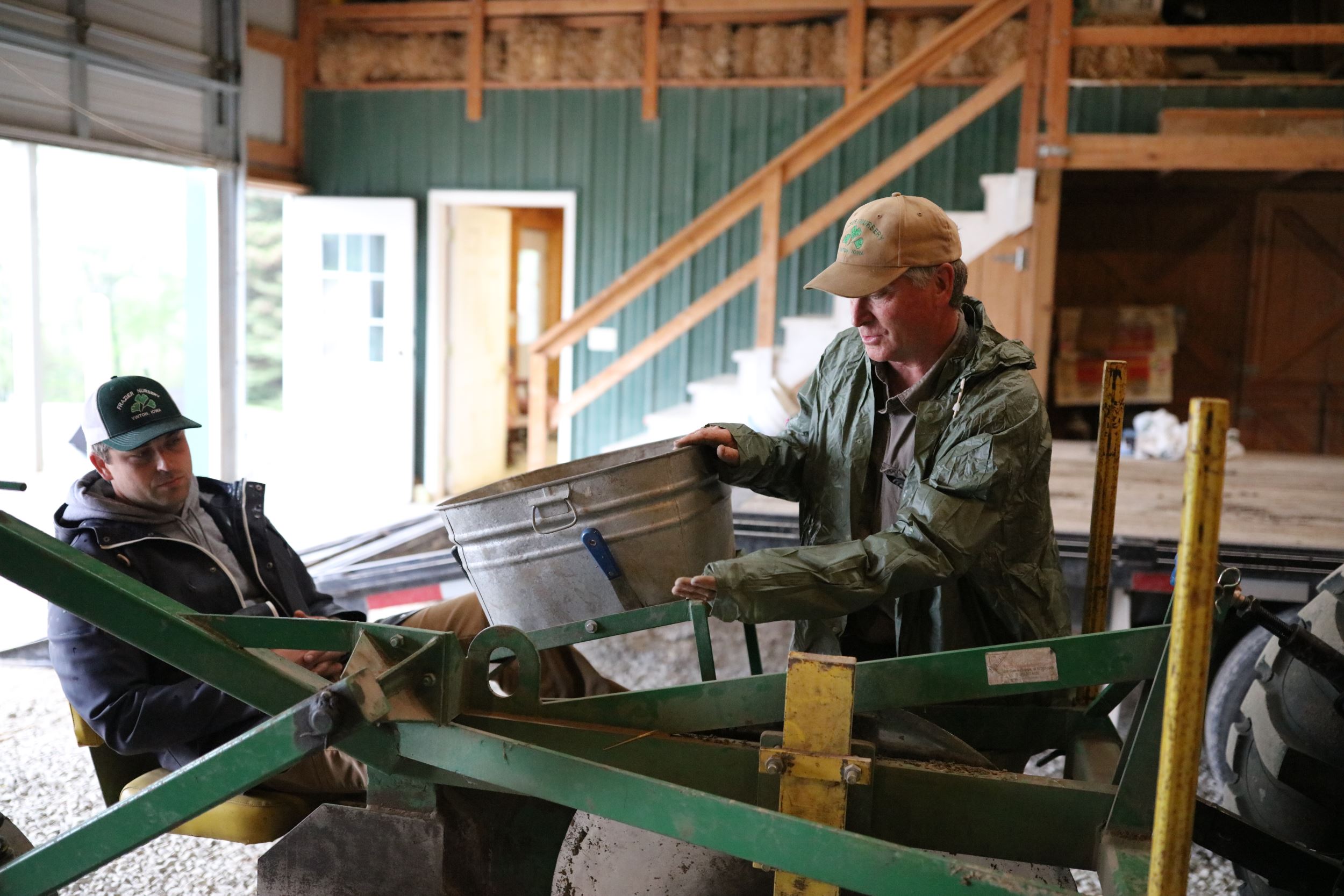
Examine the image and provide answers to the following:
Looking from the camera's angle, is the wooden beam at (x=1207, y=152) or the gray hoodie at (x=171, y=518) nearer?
the gray hoodie at (x=171, y=518)

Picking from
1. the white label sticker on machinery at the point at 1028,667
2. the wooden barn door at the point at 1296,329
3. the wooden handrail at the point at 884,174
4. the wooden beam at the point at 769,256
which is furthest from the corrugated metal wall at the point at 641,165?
the white label sticker on machinery at the point at 1028,667

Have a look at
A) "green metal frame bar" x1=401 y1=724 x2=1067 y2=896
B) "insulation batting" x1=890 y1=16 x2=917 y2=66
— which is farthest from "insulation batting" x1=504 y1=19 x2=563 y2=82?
"green metal frame bar" x1=401 y1=724 x2=1067 y2=896

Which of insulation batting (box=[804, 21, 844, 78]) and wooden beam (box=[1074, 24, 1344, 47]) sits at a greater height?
insulation batting (box=[804, 21, 844, 78])

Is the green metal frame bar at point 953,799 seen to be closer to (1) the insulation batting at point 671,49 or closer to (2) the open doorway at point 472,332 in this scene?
(2) the open doorway at point 472,332

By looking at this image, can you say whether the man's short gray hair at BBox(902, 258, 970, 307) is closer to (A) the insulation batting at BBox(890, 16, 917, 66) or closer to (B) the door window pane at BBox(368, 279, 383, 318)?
(A) the insulation batting at BBox(890, 16, 917, 66)

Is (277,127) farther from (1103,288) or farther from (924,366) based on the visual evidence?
(924,366)

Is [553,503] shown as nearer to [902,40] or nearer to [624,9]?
[902,40]

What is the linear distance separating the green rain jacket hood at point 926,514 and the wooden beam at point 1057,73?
14.6 feet

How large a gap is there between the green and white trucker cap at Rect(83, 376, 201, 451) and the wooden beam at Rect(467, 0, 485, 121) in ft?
23.5

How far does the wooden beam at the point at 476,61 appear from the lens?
365 inches

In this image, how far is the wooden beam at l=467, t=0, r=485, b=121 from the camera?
9281 mm

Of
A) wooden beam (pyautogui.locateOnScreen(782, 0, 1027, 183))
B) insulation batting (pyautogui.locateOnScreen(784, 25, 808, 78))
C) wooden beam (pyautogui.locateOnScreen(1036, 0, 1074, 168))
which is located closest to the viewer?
wooden beam (pyautogui.locateOnScreen(782, 0, 1027, 183))

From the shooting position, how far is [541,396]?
682cm

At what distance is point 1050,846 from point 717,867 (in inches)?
28.3
